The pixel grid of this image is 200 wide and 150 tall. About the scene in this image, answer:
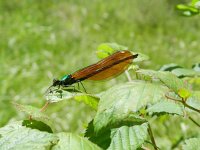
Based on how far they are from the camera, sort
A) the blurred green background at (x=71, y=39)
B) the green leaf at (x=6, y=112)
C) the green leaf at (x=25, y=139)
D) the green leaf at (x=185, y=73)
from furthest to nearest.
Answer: the blurred green background at (x=71, y=39) < the green leaf at (x=6, y=112) < the green leaf at (x=185, y=73) < the green leaf at (x=25, y=139)

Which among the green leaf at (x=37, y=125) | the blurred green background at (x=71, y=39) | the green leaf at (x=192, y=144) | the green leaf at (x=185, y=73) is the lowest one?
the green leaf at (x=192, y=144)

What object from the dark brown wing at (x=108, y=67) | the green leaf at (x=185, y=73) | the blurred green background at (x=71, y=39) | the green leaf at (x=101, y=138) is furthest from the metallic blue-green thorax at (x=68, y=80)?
the blurred green background at (x=71, y=39)

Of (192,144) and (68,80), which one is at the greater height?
(68,80)

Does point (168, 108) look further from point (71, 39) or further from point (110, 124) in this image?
point (71, 39)

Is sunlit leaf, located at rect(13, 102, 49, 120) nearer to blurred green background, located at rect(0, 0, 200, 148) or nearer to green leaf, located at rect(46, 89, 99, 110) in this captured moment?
green leaf, located at rect(46, 89, 99, 110)

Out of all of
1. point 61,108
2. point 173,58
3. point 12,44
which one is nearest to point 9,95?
point 61,108

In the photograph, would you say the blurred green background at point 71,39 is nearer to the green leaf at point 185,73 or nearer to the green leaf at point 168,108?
the green leaf at point 185,73

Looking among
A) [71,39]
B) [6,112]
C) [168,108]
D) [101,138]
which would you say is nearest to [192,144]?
[168,108]

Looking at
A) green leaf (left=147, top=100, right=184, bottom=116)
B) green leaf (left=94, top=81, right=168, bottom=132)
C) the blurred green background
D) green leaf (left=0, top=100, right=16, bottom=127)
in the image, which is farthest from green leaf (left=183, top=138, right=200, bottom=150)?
green leaf (left=0, top=100, right=16, bottom=127)
